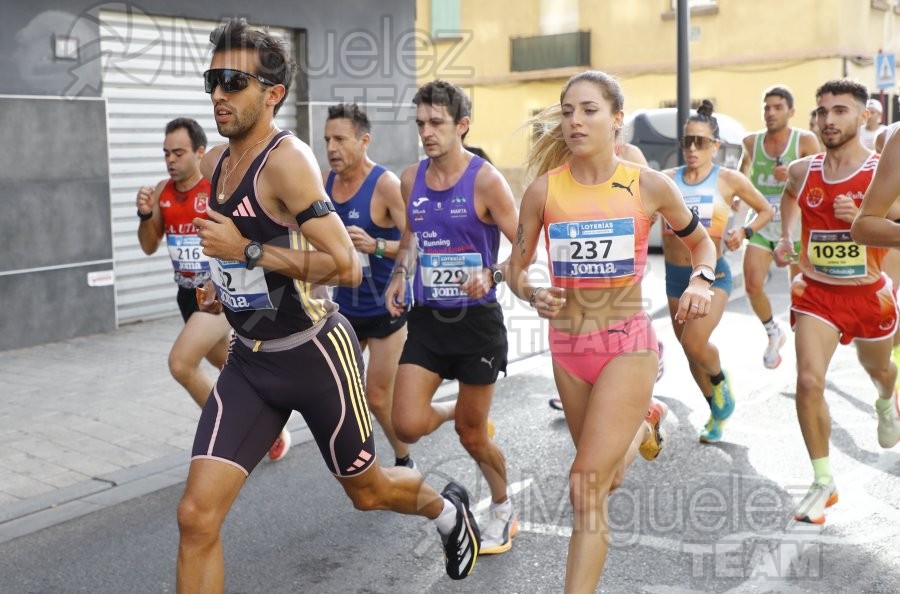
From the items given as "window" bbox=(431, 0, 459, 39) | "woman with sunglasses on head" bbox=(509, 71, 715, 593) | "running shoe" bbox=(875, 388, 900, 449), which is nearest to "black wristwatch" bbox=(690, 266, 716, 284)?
"woman with sunglasses on head" bbox=(509, 71, 715, 593)

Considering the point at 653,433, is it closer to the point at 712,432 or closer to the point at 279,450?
the point at 712,432

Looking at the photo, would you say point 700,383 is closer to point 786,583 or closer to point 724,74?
point 786,583

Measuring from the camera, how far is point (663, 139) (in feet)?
58.5

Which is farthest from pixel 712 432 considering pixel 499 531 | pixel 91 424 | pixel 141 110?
pixel 141 110

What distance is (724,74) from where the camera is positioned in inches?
1084

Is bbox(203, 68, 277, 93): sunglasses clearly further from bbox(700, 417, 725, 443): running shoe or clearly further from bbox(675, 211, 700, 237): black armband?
bbox(700, 417, 725, 443): running shoe

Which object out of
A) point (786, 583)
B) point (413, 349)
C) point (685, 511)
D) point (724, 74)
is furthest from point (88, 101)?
point (724, 74)

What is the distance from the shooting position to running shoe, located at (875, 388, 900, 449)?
236 inches

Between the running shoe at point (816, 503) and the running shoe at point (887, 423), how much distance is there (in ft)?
3.33

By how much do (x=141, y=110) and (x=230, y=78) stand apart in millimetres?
8207

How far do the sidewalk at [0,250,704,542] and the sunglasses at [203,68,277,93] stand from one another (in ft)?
8.88

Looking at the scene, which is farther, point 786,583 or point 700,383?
point 700,383

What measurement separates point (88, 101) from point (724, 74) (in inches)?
811

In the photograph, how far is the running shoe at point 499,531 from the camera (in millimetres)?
4801
